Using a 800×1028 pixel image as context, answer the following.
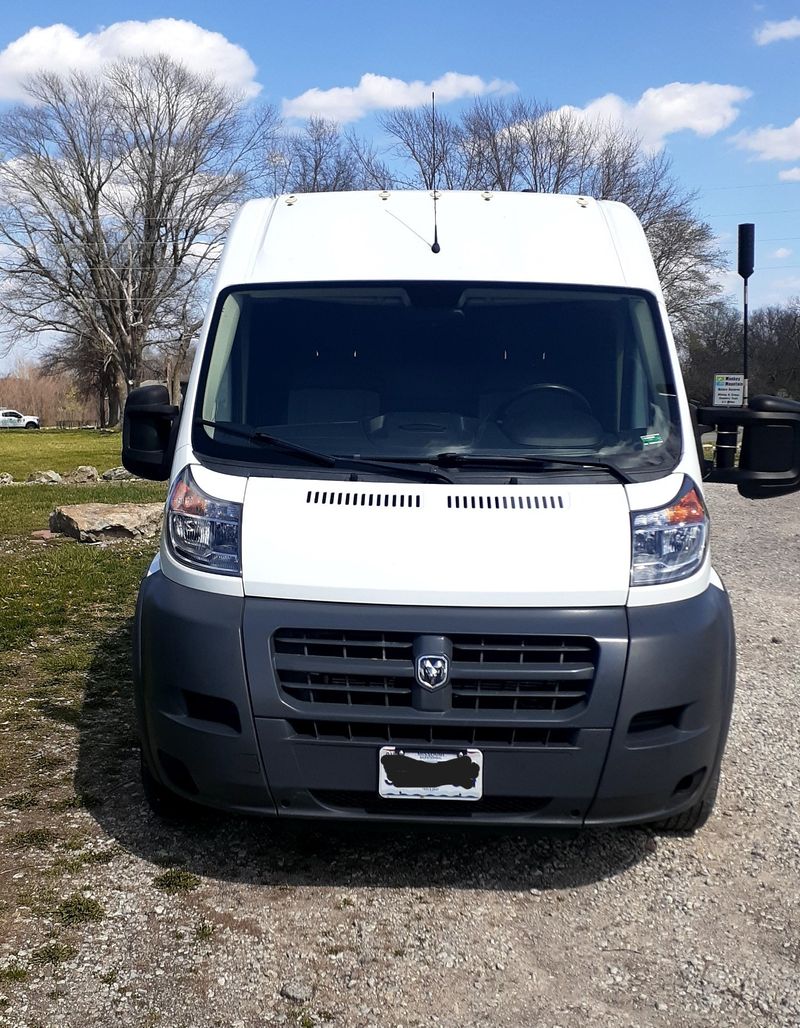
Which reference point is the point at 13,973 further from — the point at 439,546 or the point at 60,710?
the point at 60,710

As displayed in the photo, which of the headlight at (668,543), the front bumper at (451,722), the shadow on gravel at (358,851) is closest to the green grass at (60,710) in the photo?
the shadow on gravel at (358,851)

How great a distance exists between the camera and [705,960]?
328cm

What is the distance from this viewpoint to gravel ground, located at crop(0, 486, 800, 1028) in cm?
303

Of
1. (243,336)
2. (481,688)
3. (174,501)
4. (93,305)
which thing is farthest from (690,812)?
(93,305)

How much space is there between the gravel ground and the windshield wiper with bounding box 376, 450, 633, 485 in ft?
4.82

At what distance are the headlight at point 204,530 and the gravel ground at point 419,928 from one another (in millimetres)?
1136

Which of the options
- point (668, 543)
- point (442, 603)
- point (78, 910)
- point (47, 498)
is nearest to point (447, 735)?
point (442, 603)

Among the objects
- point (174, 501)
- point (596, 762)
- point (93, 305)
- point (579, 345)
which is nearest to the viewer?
point (596, 762)

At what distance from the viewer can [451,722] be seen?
11.1 ft

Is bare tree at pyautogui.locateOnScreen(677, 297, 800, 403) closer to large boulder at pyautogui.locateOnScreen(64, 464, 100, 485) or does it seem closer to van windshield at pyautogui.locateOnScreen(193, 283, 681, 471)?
large boulder at pyautogui.locateOnScreen(64, 464, 100, 485)

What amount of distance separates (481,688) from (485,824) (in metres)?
0.45

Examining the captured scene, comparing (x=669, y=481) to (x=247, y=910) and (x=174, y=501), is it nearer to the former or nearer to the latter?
(x=174, y=501)

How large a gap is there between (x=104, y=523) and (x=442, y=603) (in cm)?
941

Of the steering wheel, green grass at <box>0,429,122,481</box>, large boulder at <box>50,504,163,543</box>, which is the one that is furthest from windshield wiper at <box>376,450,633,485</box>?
green grass at <box>0,429,122,481</box>
